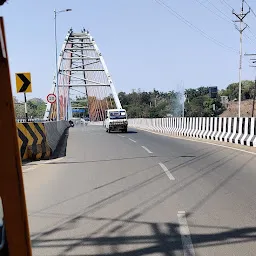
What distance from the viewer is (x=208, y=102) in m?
96.9

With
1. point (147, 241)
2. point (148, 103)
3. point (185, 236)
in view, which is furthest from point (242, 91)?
point (147, 241)

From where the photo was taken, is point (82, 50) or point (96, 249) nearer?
point (96, 249)

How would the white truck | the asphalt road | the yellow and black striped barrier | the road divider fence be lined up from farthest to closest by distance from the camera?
the white truck < the road divider fence < the yellow and black striped barrier < the asphalt road

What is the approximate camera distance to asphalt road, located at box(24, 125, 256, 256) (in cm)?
448

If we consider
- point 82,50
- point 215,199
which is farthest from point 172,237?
point 82,50

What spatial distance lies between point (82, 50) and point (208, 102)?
34.1 meters

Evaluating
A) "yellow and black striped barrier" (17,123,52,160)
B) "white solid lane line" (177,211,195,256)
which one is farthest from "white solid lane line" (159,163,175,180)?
"yellow and black striped barrier" (17,123,52,160)

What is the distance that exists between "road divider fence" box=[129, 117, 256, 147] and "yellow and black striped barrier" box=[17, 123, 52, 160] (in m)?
8.94

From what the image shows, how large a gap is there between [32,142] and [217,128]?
12.2m

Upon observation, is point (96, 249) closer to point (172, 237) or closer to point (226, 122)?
point (172, 237)

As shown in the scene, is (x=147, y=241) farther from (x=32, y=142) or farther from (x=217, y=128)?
(x=217, y=128)

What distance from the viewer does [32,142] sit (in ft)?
42.8

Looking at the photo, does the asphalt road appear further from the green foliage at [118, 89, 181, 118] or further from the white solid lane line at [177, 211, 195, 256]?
the green foliage at [118, 89, 181, 118]

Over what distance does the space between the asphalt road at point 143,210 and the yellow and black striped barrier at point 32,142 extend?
1.80m
